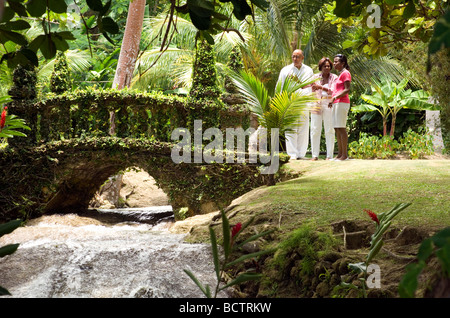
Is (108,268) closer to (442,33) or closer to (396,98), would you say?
(442,33)

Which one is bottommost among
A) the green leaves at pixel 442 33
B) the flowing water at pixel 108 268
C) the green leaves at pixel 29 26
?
the flowing water at pixel 108 268

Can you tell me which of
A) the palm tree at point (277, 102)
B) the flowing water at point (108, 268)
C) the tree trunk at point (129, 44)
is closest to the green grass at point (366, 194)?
the palm tree at point (277, 102)

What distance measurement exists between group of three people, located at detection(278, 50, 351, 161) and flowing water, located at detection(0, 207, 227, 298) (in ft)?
15.0

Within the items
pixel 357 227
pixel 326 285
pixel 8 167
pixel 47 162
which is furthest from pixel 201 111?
pixel 326 285

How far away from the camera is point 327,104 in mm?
10352

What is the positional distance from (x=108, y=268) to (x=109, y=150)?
15.9ft

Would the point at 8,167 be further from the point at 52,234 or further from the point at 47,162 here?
the point at 52,234

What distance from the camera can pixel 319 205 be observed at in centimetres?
592

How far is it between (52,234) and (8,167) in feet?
9.26

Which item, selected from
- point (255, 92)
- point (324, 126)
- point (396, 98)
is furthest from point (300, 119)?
point (396, 98)

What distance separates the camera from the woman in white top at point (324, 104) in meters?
10.2

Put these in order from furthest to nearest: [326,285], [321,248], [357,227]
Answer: [357,227], [321,248], [326,285]

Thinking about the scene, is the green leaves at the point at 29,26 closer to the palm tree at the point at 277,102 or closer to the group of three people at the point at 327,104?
the palm tree at the point at 277,102

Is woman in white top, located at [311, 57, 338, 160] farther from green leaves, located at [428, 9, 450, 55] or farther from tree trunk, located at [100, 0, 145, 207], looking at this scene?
green leaves, located at [428, 9, 450, 55]
